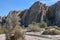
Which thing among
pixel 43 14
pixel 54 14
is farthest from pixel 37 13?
pixel 54 14

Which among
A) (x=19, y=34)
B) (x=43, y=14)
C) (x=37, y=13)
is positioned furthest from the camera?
A: (x=37, y=13)

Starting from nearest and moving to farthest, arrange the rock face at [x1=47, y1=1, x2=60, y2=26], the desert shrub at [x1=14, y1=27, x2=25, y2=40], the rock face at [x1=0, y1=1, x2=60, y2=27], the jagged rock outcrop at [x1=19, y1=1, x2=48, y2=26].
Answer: the desert shrub at [x1=14, y1=27, x2=25, y2=40], the rock face at [x1=47, y1=1, x2=60, y2=26], the rock face at [x1=0, y1=1, x2=60, y2=27], the jagged rock outcrop at [x1=19, y1=1, x2=48, y2=26]

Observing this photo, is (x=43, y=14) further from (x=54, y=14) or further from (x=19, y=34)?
(x=19, y=34)

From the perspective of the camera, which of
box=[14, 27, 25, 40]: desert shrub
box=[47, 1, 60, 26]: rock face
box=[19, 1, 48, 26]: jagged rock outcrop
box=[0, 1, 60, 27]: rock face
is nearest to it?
box=[14, 27, 25, 40]: desert shrub

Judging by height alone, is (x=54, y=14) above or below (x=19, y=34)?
below

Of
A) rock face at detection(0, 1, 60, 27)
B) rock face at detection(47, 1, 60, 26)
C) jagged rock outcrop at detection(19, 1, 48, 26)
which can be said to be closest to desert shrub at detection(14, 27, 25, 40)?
rock face at detection(0, 1, 60, 27)

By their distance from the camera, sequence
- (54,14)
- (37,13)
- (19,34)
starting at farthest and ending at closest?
(37,13) < (54,14) < (19,34)

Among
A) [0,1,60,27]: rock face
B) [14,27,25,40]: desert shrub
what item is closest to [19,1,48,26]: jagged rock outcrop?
[0,1,60,27]: rock face

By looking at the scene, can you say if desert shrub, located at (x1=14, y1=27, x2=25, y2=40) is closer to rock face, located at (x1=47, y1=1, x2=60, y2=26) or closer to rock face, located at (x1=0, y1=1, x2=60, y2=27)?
rock face, located at (x1=0, y1=1, x2=60, y2=27)

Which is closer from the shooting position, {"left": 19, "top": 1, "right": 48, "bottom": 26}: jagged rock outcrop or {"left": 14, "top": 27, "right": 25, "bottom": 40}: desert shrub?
{"left": 14, "top": 27, "right": 25, "bottom": 40}: desert shrub

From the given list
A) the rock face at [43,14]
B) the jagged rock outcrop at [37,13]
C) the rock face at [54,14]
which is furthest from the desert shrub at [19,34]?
the jagged rock outcrop at [37,13]

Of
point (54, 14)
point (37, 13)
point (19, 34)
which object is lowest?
point (54, 14)

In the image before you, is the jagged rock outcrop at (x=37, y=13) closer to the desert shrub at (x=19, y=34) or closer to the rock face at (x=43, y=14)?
the rock face at (x=43, y=14)

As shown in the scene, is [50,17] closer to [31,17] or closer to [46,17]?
[46,17]
